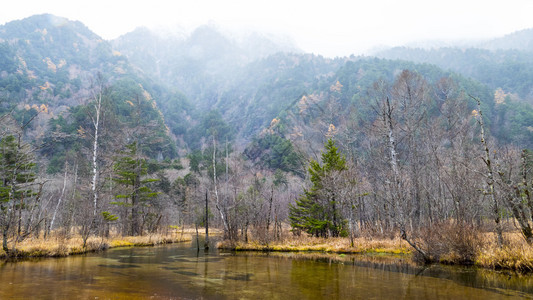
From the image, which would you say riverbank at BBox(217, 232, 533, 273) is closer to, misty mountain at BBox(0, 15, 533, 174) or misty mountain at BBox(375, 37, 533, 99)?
misty mountain at BBox(0, 15, 533, 174)

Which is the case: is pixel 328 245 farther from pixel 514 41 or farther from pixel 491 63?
pixel 514 41

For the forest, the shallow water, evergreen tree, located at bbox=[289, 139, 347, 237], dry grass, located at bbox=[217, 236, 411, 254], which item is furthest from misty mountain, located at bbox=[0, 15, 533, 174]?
the shallow water

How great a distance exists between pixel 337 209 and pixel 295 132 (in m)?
32.9

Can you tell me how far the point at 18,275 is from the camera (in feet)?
33.2

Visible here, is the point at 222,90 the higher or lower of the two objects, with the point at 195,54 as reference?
lower

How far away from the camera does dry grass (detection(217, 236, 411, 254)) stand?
57.9 ft

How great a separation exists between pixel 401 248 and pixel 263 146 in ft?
157

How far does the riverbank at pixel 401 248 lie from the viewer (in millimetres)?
10305

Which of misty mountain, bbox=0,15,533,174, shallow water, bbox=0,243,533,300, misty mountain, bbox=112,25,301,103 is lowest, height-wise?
shallow water, bbox=0,243,533,300

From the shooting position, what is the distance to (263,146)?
208ft

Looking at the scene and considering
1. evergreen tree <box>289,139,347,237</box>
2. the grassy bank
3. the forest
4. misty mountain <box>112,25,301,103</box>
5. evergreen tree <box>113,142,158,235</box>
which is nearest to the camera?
the grassy bank

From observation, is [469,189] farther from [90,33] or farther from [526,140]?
[90,33]

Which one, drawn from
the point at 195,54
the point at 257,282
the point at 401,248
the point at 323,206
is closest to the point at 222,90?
the point at 195,54

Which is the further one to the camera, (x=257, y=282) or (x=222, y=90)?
(x=222, y=90)
